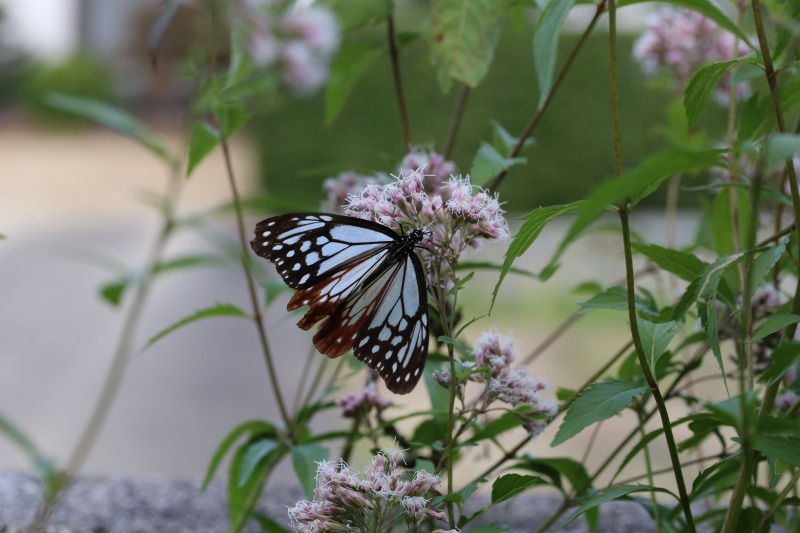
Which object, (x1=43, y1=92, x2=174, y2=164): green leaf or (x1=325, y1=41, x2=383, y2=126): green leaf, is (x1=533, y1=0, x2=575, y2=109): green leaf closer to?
(x1=325, y1=41, x2=383, y2=126): green leaf

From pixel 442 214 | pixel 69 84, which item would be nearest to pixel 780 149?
pixel 442 214

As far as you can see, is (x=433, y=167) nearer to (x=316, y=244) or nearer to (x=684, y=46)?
(x=316, y=244)

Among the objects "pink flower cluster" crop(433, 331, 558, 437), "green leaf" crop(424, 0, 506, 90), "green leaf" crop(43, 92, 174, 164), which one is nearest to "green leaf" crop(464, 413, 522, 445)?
"pink flower cluster" crop(433, 331, 558, 437)

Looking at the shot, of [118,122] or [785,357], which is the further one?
[118,122]

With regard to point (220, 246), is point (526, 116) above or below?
above

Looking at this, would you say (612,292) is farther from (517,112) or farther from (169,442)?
(517,112)

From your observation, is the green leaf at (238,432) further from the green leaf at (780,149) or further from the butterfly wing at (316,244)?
the green leaf at (780,149)
